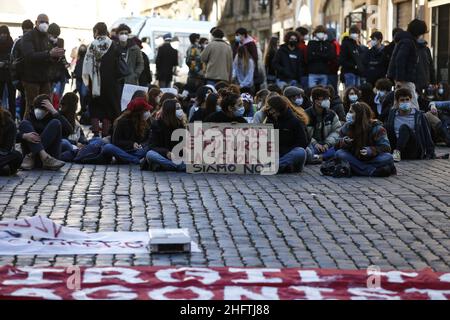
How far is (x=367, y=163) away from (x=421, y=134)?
2590 mm

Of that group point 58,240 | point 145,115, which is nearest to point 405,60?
point 145,115

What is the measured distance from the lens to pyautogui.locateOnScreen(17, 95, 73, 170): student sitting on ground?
14461 mm

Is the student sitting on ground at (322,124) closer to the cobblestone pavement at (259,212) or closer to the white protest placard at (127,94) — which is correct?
the cobblestone pavement at (259,212)

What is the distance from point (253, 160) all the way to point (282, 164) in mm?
345

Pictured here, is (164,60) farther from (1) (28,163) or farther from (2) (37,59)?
(1) (28,163)

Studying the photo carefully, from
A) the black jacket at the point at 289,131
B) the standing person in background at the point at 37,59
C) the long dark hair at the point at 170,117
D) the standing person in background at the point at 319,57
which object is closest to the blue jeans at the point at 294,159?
the black jacket at the point at 289,131

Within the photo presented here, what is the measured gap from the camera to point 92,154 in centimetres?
1578

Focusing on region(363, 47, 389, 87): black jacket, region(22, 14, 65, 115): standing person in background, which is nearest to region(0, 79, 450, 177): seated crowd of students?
region(22, 14, 65, 115): standing person in background

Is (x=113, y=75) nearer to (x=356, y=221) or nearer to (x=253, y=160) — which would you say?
(x=253, y=160)

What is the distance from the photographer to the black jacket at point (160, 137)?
1477cm

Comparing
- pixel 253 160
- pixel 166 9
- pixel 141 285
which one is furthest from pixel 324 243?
pixel 166 9

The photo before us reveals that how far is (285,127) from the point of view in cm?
1475

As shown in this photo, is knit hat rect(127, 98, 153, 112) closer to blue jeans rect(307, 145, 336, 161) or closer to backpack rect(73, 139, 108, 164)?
backpack rect(73, 139, 108, 164)
